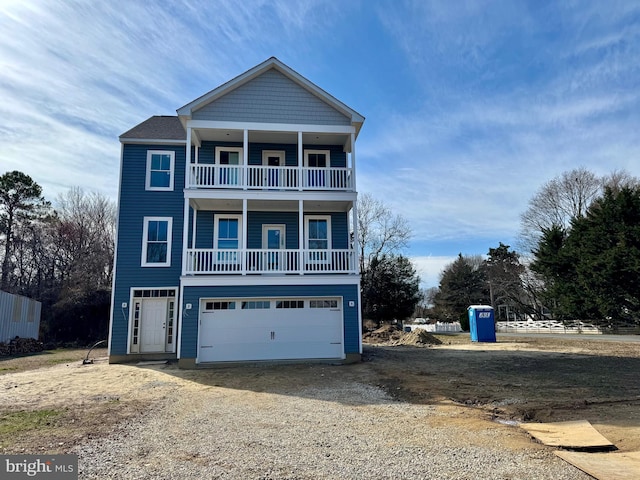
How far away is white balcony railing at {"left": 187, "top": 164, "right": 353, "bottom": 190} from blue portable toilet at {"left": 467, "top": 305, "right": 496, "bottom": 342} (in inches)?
484

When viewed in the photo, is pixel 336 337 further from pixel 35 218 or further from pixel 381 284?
pixel 35 218

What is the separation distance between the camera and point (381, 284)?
104 ft

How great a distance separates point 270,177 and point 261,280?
12.3 ft

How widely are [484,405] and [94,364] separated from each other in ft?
40.9

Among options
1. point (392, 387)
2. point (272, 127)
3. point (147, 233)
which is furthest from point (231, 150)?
point (392, 387)

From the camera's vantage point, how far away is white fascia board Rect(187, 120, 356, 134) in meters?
14.3

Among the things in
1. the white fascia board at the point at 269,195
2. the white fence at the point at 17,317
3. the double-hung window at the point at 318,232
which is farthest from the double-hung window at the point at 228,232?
the white fence at the point at 17,317

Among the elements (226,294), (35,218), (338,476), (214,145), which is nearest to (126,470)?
(338,476)

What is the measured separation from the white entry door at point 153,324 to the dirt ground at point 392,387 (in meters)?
1.57

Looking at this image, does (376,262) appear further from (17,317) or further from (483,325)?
(17,317)

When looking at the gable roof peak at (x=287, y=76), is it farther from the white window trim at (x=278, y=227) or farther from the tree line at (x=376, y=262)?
the tree line at (x=376, y=262)

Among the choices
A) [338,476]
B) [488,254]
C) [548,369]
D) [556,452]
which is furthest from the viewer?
[488,254]

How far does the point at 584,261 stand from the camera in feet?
97.8

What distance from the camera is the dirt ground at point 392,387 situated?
20.4 feet
